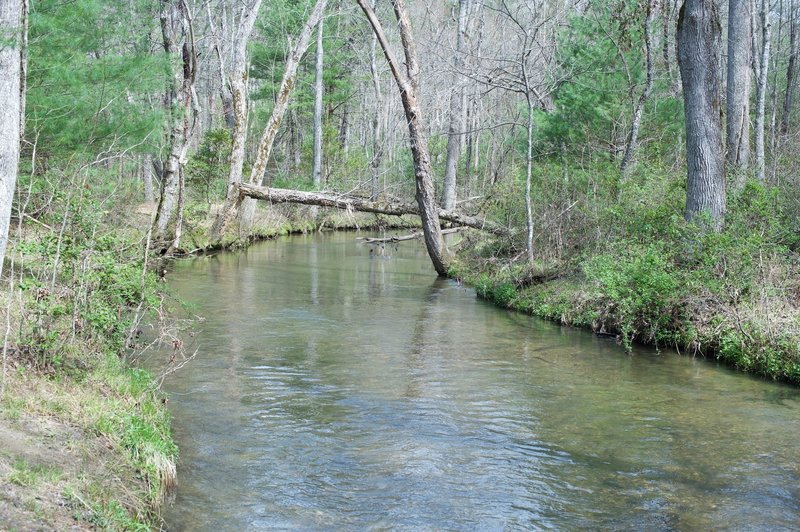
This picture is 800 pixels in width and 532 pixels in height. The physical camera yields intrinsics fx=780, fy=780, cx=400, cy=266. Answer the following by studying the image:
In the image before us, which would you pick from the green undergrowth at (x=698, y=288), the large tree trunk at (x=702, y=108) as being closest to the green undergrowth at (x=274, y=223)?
the green undergrowth at (x=698, y=288)

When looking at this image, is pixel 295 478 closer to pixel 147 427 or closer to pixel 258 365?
pixel 147 427

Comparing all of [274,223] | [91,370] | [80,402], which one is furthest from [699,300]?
[274,223]

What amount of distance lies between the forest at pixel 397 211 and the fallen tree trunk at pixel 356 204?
0.22 feet

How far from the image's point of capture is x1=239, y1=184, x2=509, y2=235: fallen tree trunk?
22.2m

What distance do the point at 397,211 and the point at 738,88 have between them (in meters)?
9.82

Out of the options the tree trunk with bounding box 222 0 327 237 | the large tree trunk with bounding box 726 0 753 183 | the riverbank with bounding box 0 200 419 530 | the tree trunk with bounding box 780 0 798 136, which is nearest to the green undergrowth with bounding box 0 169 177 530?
the riverbank with bounding box 0 200 419 530

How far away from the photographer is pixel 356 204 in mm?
23047

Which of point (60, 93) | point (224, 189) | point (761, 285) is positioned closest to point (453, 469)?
point (761, 285)

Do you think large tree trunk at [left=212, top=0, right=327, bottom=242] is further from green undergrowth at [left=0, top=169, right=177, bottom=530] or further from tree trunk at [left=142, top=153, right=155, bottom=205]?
green undergrowth at [left=0, top=169, right=177, bottom=530]

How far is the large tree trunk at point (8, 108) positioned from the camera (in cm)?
698

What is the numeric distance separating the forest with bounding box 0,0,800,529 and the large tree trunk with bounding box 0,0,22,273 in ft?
0.07

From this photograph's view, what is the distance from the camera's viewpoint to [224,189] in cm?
3019

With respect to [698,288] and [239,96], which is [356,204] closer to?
[239,96]

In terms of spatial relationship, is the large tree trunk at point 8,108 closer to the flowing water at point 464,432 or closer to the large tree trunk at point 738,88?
the flowing water at point 464,432
